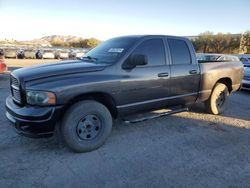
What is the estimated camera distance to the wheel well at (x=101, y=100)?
3746 millimetres

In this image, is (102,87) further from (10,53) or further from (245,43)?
(245,43)

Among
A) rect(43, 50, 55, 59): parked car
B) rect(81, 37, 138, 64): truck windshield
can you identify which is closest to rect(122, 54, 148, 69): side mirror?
rect(81, 37, 138, 64): truck windshield

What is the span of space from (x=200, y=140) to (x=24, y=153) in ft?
10.2

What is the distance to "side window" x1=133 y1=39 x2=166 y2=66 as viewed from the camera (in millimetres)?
4500

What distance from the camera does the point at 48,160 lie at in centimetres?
362

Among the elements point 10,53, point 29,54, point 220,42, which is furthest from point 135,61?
point 220,42

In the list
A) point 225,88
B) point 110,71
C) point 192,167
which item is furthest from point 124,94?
point 225,88

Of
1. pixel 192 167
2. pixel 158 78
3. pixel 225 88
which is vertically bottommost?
pixel 192 167

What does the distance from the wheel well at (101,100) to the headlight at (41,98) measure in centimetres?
31

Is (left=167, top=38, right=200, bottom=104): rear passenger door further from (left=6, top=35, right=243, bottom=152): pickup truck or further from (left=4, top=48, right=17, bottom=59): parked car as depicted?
(left=4, top=48, right=17, bottom=59): parked car

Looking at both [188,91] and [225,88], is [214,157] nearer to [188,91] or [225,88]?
[188,91]

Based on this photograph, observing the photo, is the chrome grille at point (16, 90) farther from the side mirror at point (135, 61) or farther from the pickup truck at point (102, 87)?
the side mirror at point (135, 61)

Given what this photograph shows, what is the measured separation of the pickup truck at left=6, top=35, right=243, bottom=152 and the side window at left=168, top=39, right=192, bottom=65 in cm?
2

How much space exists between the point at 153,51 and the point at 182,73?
84cm
